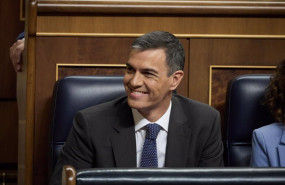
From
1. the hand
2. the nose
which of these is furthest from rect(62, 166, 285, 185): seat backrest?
the hand

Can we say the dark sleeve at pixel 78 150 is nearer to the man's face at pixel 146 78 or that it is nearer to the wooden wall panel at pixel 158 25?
the man's face at pixel 146 78

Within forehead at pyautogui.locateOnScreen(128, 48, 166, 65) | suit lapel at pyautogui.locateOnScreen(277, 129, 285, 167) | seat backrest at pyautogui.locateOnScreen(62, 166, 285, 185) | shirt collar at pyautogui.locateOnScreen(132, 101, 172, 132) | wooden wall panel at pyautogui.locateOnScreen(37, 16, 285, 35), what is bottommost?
suit lapel at pyautogui.locateOnScreen(277, 129, 285, 167)

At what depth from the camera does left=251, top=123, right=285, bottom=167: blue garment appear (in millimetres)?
1341

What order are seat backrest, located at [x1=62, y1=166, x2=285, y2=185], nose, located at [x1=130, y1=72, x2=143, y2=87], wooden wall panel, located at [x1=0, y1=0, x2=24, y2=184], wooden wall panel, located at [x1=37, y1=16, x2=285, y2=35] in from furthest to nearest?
1. wooden wall panel, located at [x1=0, y1=0, x2=24, y2=184]
2. wooden wall panel, located at [x1=37, y1=16, x2=285, y2=35]
3. nose, located at [x1=130, y1=72, x2=143, y2=87]
4. seat backrest, located at [x1=62, y1=166, x2=285, y2=185]

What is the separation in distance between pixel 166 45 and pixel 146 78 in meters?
0.10

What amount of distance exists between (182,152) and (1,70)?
1631 millimetres

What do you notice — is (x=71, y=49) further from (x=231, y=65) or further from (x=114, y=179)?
(x=114, y=179)

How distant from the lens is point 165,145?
1.28 metres

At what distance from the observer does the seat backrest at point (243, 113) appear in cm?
140

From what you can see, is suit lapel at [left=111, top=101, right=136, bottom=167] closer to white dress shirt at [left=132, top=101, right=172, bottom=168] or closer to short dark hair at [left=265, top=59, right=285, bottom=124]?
white dress shirt at [left=132, top=101, right=172, bottom=168]

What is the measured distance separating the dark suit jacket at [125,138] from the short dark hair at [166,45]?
114 millimetres

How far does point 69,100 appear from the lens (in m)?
1.35

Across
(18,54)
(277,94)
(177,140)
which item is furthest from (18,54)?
(277,94)

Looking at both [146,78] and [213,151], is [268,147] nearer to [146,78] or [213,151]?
[213,151]
